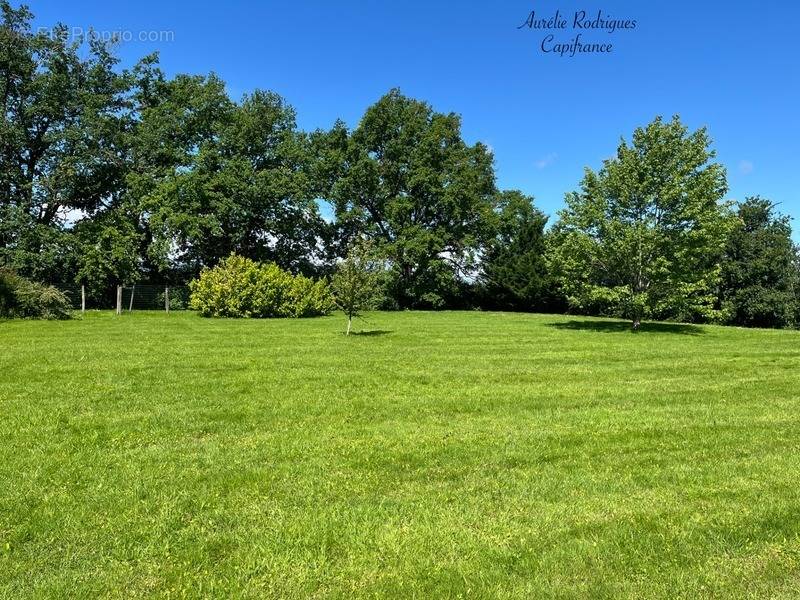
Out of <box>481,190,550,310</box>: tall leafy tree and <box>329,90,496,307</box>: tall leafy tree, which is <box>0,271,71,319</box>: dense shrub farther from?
<box>481,190,550,310</box>: tall leafy tree

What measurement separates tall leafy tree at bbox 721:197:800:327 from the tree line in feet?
0.37

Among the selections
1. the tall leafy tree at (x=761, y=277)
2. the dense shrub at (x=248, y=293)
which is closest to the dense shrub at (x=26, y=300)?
the dense shrub at (x=248, y=293)

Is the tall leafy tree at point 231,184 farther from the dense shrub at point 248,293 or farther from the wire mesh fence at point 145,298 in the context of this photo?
the dense shrub at point 248,293

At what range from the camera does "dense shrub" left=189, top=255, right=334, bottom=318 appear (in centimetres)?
2481

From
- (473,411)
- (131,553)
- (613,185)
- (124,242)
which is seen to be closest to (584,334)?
(613,185)

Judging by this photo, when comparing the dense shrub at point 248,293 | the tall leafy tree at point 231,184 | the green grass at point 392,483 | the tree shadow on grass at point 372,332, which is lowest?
the green grass at point 392,483

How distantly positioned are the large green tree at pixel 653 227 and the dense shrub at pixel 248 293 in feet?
35.5

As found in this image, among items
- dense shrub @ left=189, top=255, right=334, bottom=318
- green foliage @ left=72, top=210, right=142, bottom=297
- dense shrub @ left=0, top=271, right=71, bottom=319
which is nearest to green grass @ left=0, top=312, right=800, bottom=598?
dense shrub @ left=0, top=271, right=71, bottom=319

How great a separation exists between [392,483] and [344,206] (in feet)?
110

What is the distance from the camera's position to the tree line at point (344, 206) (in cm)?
1981

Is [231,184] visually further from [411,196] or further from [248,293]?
[411,196]

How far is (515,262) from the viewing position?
38031 millimetres

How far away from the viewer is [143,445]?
217 inches

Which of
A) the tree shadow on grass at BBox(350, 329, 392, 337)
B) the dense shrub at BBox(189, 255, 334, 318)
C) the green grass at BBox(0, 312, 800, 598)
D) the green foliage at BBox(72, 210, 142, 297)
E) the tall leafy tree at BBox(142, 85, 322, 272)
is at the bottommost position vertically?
the green grass at BBox(0, 312, 800, 598)
